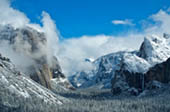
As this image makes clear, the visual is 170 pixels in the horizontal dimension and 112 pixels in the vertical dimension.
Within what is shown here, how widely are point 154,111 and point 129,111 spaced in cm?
1869

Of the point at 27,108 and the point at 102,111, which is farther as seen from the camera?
the point at 102,111

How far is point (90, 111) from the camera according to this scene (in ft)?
644

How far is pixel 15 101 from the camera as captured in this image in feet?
648

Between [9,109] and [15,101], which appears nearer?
[9,109]

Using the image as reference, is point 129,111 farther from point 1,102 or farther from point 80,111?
point 1,102

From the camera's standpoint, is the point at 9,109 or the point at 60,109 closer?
the point at 9,109

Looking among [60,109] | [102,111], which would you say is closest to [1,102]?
[60,109]

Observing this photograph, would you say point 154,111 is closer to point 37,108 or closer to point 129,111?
point 129,111

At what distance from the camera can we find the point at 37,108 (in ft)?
627

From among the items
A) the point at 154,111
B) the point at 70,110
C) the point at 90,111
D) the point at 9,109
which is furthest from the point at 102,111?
the point at 9,109

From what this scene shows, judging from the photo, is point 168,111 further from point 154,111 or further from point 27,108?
point 27,108

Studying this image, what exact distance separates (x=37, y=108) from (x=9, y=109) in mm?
20578

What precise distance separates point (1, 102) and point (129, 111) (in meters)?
93.0

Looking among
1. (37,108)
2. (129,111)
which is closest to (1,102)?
(37,108)
